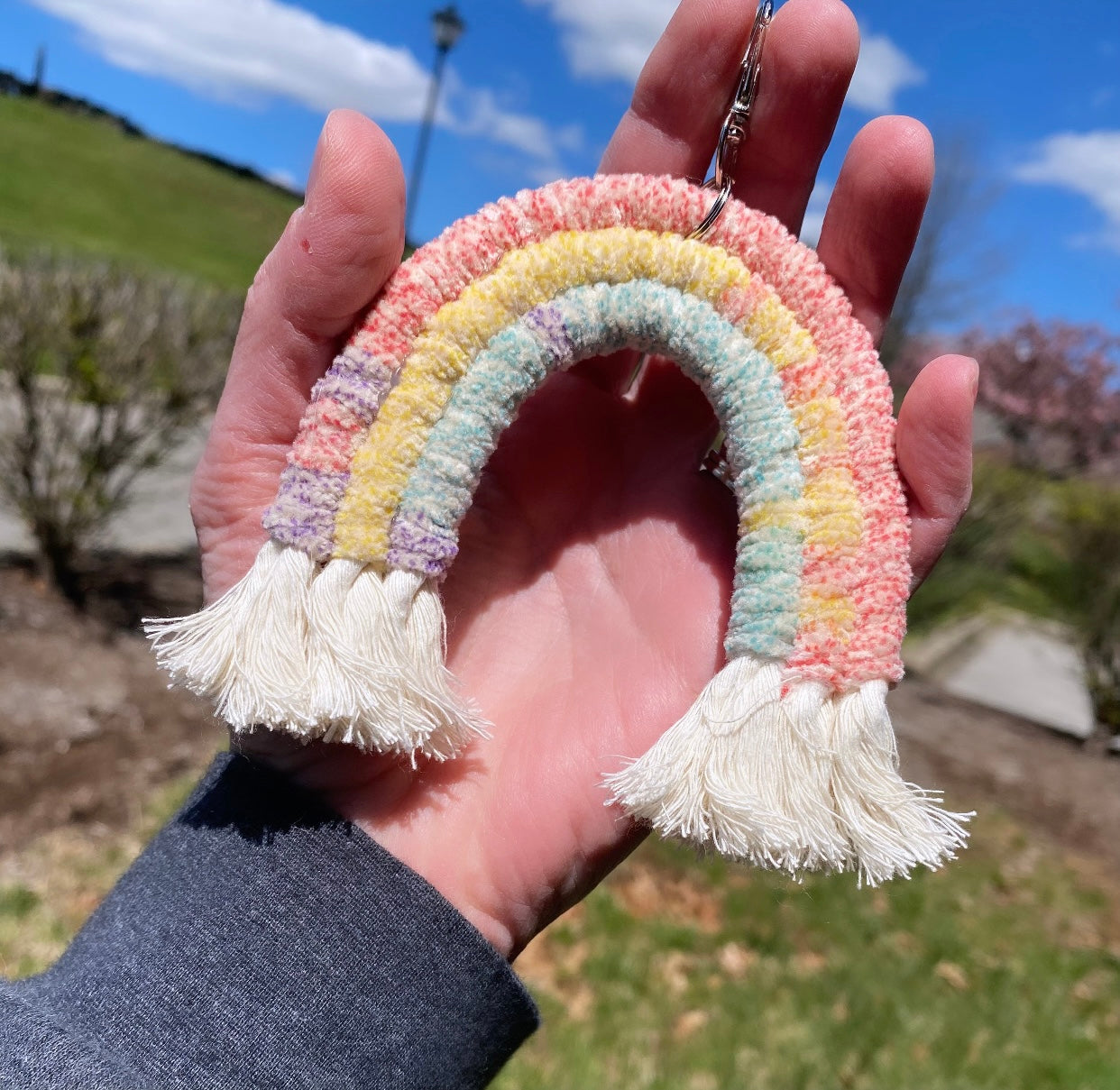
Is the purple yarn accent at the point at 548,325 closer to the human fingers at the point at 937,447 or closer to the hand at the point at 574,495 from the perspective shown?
the hand at the point at 574,495

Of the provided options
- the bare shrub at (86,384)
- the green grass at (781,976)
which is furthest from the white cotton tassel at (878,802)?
the bare shrub at (86,384)

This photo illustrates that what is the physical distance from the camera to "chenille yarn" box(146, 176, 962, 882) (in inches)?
44.9

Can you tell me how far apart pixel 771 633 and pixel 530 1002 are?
629mm

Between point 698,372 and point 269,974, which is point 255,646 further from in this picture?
point 698,372

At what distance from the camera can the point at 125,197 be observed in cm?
2267

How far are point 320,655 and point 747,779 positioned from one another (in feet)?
1.90

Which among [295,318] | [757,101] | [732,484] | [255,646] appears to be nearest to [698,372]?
[732,484]

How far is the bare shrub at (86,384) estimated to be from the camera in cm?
375

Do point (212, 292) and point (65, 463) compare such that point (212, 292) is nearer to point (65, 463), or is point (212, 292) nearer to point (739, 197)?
point (65, 463)

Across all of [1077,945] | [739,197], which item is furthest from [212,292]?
[1077,945]

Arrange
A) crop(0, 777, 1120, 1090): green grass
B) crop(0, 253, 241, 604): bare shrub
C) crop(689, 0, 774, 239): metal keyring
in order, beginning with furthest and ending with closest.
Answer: crop(0, 253, 241, 604): bare shrub < crop(0, 777, 1120, 1090): green grass < crop(689, 0, 774, 239): metal keyring

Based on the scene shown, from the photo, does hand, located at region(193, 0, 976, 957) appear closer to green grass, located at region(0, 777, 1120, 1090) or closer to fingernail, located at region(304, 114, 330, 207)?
fingernail, located at region(304, 114, 330, 207)

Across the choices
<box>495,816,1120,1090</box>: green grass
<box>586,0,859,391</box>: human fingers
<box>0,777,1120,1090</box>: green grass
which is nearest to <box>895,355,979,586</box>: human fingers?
<box>586,0,859,391</box>: human fingers

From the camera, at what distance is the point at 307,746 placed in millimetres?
1267
